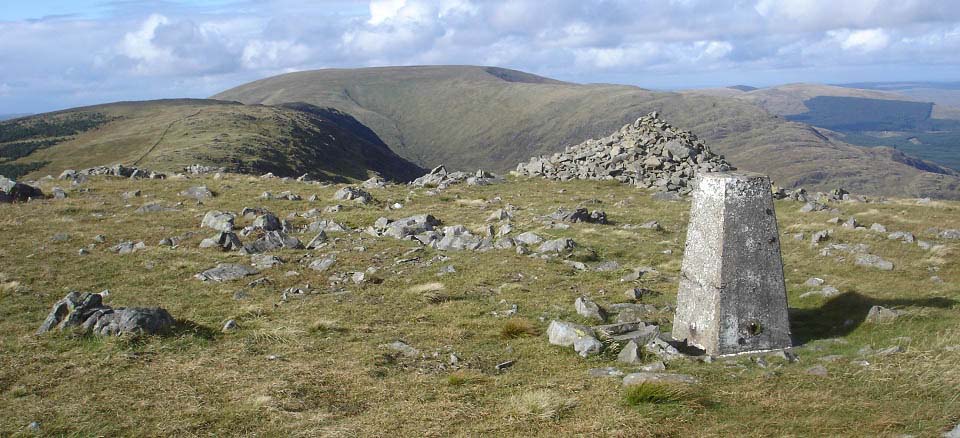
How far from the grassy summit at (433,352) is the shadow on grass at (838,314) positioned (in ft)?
0.20

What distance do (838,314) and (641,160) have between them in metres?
28.3

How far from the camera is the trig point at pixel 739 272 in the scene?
1116cm

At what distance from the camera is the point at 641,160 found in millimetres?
40969

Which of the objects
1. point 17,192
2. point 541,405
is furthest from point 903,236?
point 17,192

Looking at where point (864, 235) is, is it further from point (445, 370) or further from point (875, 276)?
point (445, 370)

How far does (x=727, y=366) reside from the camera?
34.7 ft

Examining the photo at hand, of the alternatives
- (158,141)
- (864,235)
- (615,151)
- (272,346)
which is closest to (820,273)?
(864,235)

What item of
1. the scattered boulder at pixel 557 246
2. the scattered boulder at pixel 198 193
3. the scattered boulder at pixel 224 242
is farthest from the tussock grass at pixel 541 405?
the scattered boulder at pixel 198 193

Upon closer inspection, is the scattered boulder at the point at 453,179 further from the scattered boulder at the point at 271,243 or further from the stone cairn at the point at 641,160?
the scattered boulder at the point at 271,243

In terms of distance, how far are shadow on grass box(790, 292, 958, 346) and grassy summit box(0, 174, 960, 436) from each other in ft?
0.20

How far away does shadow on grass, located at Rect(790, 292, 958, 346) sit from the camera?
40.8 feet

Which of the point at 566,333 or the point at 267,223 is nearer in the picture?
the point at 566,333

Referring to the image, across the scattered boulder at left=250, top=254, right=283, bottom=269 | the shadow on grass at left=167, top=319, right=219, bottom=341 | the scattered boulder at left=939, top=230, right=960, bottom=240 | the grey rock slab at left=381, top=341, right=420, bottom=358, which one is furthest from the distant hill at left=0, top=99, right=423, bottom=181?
the scattered boulder at left=939, top=230, right=960, bottom=240

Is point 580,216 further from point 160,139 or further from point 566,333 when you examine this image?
point 160,139
